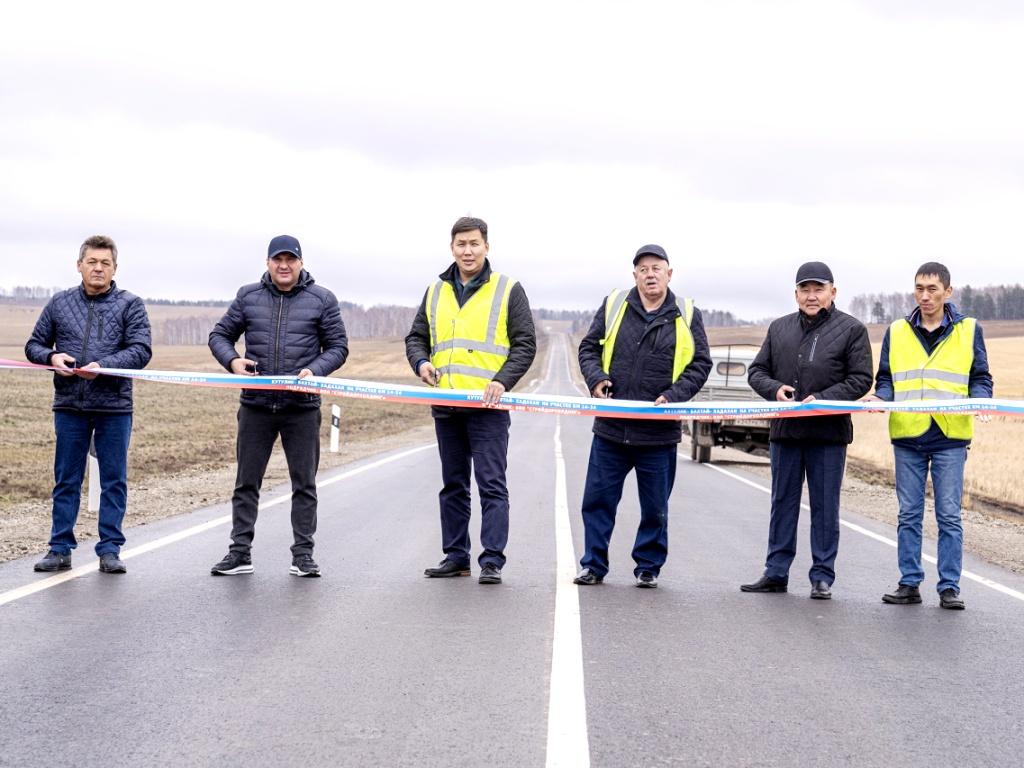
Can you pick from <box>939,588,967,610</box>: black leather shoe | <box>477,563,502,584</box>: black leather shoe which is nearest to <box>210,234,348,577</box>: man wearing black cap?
<box>477,563,502,584</box>: black leather shoe

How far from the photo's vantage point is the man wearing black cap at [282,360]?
7207mm

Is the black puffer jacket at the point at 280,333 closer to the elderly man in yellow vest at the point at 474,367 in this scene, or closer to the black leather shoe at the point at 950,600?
the elderly man in yellow vest at the point at 474,367

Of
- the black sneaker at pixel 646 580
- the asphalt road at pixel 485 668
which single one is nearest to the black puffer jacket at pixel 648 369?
the black sneaker at pixel 646 580

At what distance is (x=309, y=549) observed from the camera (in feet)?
23.5

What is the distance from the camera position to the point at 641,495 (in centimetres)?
743

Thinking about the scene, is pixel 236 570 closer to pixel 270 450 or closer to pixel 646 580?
pixel 270 450

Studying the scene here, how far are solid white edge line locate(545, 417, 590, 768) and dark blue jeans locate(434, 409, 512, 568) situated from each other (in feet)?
1.78

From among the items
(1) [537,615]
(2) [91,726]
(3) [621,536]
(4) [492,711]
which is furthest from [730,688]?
(3) [621,536]

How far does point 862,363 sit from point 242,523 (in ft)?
13.6

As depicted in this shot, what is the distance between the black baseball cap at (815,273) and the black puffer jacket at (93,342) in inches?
169

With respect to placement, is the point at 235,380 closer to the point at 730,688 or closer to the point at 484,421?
the point at 484,421

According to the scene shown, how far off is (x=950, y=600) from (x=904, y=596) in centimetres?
27

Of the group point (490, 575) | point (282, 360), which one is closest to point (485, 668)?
point (490, 575)

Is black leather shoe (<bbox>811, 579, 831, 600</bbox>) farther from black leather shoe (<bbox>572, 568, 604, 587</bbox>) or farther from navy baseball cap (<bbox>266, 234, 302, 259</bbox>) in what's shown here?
navy baseball cap (<bbox>266, 234, 302, 259</bbox>)
